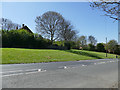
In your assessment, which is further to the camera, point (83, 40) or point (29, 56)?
point (83, 40)

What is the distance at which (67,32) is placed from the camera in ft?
119

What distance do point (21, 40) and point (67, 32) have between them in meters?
14.9

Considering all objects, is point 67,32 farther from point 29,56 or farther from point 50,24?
point 29,56

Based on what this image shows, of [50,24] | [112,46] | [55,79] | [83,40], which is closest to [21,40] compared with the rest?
[50,24]

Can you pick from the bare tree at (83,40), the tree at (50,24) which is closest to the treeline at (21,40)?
the tree at (50,24)

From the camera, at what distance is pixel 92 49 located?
4941cm

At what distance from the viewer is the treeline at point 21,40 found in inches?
1123

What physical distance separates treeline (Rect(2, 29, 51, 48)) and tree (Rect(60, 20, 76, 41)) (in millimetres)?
5806

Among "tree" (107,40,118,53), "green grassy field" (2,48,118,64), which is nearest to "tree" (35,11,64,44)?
"green grassy field" (2,48,118,64)

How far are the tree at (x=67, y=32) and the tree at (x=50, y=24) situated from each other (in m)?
1.34

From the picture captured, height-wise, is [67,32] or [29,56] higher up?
[67,32]

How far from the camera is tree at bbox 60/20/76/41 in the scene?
3581 cm

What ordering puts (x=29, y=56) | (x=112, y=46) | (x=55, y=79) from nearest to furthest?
(x=55, y=79)
(x=29, y=56)
(x=112, y=46)

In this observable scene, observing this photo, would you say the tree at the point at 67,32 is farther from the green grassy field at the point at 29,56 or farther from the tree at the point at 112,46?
the tree at the point at 112,46
